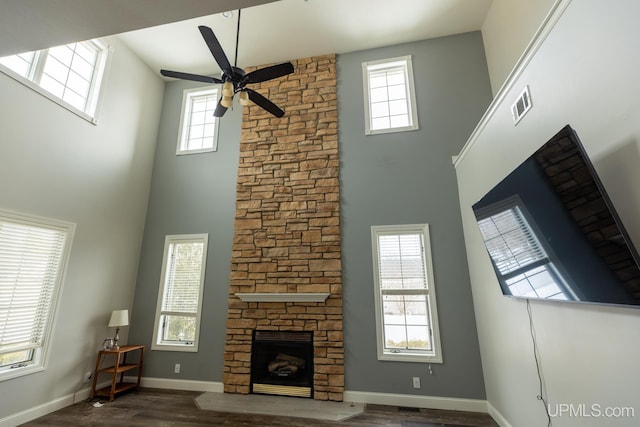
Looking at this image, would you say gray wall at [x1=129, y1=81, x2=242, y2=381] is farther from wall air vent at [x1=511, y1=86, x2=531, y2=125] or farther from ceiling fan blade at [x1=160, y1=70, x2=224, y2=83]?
wall air vent at [x1=511, y1=86, x2=531, y2=125]

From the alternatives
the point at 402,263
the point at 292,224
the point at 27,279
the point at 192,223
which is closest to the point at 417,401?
the point at 402,263

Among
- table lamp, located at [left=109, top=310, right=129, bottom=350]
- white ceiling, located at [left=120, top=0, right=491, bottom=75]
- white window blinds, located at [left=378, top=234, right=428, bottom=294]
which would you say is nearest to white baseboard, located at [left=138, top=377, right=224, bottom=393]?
table lamp, located at [left=109, top=310, right=129, bottom=350]

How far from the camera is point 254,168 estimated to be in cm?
493

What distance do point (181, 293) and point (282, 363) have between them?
1.96 metres

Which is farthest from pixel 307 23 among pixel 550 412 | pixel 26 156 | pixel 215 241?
pixel 550 412

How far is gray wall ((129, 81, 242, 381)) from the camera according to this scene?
14.4 ft

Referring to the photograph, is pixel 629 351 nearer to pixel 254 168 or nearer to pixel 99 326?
pixel 254 168

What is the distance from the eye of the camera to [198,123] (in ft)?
18.2

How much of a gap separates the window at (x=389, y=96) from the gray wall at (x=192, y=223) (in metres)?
2.34

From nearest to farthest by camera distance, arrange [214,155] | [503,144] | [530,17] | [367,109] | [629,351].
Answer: [629,351]
[503,144]
[530,17]
[367,109]
[214,155]

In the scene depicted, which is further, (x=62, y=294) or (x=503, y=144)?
(x=62, y=294)

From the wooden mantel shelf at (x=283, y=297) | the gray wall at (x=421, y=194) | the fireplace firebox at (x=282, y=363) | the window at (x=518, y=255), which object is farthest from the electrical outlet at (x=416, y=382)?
the window at (x=518, y=255)

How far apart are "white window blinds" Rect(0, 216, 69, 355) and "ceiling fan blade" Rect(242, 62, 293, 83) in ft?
10.1

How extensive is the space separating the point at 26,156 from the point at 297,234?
3417 millimetres
